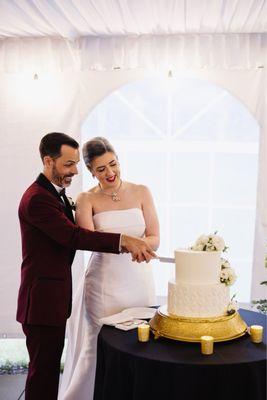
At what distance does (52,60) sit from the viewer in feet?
13.9

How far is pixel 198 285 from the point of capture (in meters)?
2.31

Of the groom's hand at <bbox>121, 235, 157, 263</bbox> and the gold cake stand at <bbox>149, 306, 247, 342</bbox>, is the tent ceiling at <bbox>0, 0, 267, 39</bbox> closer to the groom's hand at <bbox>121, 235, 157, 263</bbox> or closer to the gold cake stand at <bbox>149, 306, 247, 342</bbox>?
the groom's hand at <bbox>121, 235, 157, 263</bbox>

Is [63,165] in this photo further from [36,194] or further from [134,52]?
[134,52]

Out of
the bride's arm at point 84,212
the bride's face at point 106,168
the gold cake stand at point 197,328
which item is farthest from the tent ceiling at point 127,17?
the gold cake stand at point 197,328

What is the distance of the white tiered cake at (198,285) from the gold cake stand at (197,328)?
35 mm

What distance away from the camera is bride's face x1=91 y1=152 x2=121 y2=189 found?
3008 mm

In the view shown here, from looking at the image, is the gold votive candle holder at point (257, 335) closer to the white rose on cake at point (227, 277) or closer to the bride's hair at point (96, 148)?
the white rose on cake at point (227, 277)

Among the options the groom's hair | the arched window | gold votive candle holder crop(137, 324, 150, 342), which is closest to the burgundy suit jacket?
the groom's hair

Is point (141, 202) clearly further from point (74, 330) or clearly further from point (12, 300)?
point (12, 300)

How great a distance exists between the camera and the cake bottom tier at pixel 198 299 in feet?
7.58

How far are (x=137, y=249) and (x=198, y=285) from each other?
53cm

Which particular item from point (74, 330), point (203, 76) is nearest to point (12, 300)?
point (74, 330)

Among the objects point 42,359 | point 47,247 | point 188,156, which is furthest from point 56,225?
point 188,156

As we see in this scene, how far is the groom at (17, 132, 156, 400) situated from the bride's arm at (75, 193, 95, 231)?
273 mm
